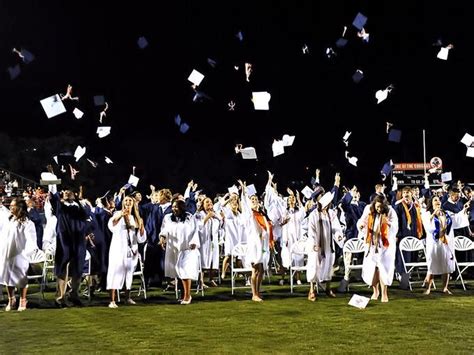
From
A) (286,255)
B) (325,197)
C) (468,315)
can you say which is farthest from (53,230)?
(468,315)

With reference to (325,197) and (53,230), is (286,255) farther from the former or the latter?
(53,230)

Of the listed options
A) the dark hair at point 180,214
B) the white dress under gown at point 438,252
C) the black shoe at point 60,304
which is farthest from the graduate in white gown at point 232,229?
the black shoe at point 60,304

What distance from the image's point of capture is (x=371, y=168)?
42.1 metres

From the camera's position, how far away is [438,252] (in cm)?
1376

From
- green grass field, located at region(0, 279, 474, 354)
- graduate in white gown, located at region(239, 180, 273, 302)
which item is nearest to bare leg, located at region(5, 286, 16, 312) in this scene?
green grass field, located at region(0, 279, 474, 354)

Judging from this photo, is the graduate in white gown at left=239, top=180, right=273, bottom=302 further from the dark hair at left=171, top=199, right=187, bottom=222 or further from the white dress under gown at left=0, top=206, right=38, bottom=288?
the white dress under gown at left=0, top=206, right=38, bottom=288

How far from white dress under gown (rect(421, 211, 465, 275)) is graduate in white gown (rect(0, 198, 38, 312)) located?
24.1 ft

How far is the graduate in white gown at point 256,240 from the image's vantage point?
12.9 m

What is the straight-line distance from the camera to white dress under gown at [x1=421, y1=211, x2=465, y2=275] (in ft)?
44.9

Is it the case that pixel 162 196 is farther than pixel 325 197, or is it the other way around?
pixel 162 196

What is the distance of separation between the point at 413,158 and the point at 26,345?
3683cm

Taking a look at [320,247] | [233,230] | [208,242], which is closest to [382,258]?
[320,247]

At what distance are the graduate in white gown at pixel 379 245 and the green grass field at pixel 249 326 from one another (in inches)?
20.6

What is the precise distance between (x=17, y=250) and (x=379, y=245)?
6284 mm
